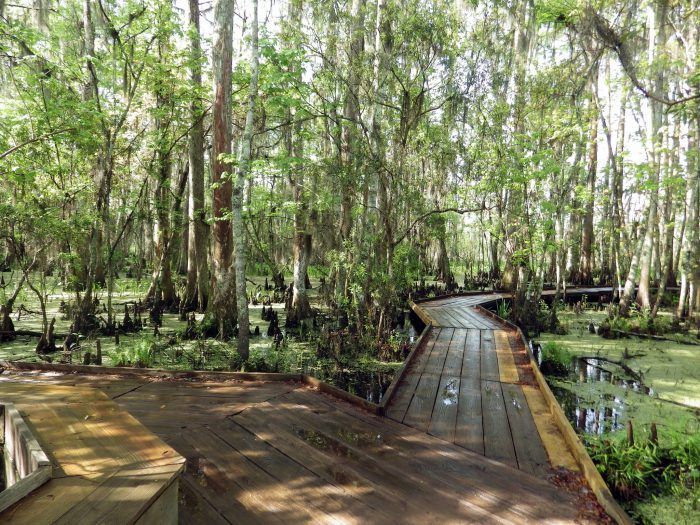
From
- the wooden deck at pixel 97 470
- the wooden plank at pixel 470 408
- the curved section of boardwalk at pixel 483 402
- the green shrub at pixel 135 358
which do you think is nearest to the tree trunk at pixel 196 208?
the green shrub at pixel 135 358

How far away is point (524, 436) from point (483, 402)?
0.87 m

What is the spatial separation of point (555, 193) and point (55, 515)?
11601 millimetres

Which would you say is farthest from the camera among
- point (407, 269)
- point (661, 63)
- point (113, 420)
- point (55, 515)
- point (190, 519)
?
point (407, 269)

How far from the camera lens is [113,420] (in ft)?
9.32

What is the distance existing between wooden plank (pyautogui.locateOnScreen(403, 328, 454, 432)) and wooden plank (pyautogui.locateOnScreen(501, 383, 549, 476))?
822mm

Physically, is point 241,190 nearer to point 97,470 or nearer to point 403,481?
point 97,470

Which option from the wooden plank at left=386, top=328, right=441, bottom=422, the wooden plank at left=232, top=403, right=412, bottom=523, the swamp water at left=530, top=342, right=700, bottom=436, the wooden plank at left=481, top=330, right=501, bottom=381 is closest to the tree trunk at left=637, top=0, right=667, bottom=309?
the swamp water at left=530, top=342, right=700, bottom=436

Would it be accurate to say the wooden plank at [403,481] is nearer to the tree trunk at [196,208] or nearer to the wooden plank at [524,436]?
the wooden plank at [524,436]

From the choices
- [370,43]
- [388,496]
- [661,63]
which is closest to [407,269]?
[370,43]

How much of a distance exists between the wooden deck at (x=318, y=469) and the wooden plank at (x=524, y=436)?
90 millimetres

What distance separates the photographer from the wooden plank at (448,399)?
147 inches

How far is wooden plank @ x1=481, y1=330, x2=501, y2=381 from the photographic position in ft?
18.2

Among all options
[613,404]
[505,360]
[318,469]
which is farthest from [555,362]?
[318,469]

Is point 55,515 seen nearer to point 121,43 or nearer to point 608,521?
point 608,521
